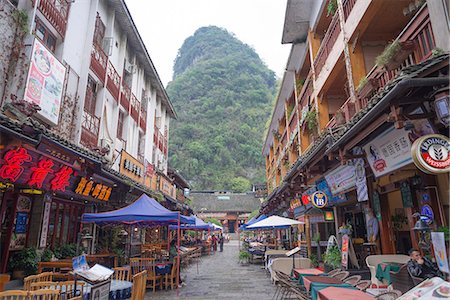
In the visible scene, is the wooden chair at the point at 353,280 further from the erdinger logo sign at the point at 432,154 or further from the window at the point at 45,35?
the window at the point at 45,35

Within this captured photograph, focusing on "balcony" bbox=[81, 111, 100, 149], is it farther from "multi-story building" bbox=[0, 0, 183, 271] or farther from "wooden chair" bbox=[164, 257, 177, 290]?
"wooden chair" bbox=[164, 257, 177, 290]

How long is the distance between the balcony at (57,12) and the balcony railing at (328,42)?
371 inches

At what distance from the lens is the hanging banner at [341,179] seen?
25.1 ft

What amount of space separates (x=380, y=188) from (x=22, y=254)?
9.55 metres

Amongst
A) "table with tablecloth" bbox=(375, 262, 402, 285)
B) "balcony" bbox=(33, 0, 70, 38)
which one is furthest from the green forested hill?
"table with tablecloth" bbox=(375, 262, 402, 285)

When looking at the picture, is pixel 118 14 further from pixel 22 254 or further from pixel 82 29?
pixel 22 254

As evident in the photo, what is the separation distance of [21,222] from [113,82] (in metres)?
7.75

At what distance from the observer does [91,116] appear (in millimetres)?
12062

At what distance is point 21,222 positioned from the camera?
8234 millimetres

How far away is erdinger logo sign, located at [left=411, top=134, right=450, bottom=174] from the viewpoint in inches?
148

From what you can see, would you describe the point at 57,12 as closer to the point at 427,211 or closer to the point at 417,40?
the point at 417,40

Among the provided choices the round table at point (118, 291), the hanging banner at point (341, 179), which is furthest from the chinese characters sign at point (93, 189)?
the hanging banner at point (341, 179)

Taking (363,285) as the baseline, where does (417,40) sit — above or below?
above

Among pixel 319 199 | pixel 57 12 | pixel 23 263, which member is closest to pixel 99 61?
pixel 57 12
